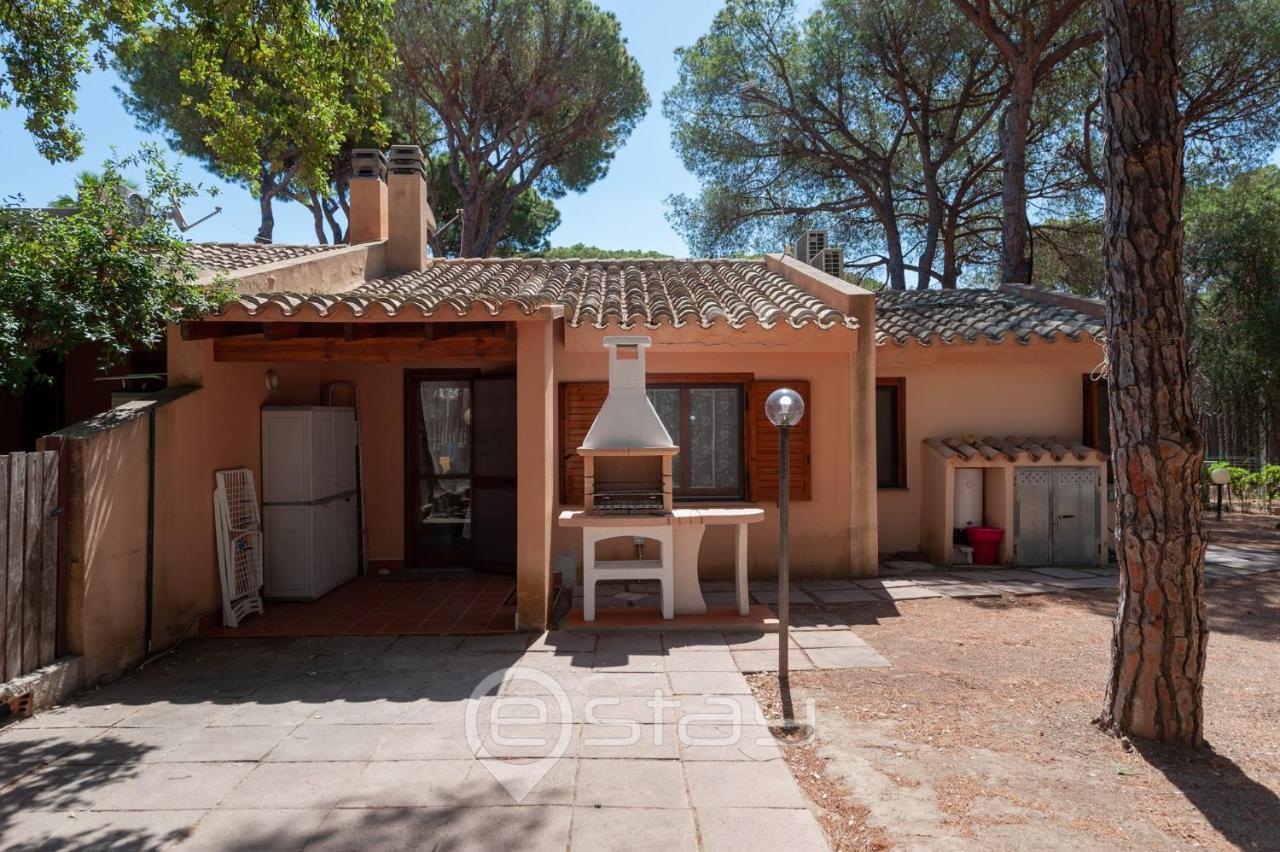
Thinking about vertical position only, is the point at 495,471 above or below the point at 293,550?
above

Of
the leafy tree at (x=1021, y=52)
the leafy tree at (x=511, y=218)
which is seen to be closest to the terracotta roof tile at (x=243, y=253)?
the leafy tree at (x=511, y=218)

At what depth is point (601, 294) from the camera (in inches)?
376

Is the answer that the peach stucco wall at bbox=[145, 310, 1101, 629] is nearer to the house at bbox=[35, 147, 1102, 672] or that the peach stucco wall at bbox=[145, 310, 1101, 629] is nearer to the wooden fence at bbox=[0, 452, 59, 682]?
the house at bbox=[35, 147, 1102, 672]

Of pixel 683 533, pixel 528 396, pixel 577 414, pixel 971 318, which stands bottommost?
pixel 683 533

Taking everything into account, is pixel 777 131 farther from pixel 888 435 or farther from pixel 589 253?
pixel 888 435

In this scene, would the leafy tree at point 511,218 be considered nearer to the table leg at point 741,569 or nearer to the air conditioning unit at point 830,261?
the air conditioning unit at point 830,261

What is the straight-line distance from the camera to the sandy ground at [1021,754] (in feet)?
11.2

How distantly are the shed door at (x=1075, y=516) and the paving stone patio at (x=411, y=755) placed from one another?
467cm

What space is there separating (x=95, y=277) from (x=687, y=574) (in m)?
5.35

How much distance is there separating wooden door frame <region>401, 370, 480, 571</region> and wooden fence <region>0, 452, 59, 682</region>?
427 cm

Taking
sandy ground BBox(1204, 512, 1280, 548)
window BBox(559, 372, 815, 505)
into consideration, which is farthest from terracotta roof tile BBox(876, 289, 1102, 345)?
sandy ground BBox(1204, 512, 1280, 548)

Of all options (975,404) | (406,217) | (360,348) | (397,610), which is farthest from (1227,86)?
(397,610)

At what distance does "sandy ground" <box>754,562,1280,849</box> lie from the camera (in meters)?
3.41

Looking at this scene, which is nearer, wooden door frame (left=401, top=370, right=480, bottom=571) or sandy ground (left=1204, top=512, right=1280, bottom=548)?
wooden door frame (left=401, top=370, right=480, bottom=571)
